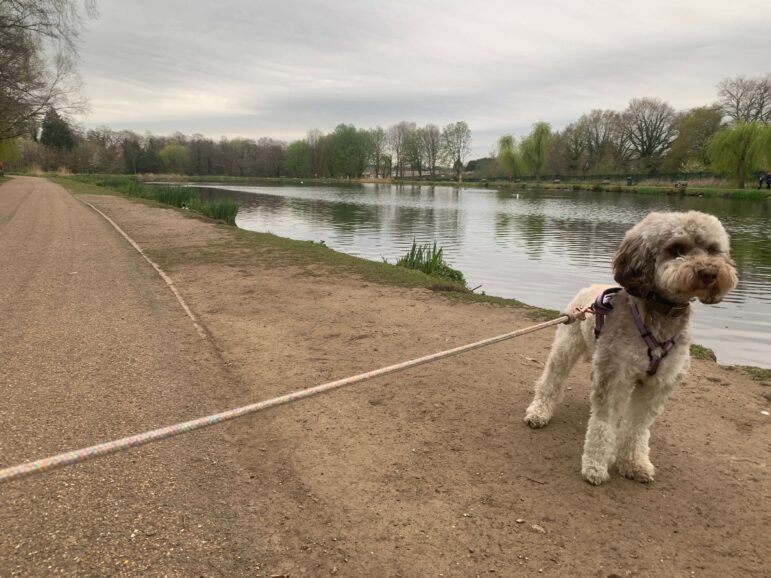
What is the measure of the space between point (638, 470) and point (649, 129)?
9824 centimetres

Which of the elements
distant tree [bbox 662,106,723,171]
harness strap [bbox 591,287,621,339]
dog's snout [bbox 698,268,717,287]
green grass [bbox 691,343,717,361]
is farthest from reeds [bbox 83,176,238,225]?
distant tree [bbox 662,106,723,171]

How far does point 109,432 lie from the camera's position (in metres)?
3.93

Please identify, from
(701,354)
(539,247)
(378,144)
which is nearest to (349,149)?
(378,144)

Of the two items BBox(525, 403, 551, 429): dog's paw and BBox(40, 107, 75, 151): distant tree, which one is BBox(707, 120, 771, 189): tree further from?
BBox(40, 107, 75, 151): distant tree

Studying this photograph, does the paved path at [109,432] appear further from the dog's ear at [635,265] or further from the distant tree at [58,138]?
the distant tree at [58,138]

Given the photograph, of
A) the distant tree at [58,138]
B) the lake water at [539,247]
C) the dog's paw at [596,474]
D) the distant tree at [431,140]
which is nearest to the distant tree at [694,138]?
the lake water at [539,247]

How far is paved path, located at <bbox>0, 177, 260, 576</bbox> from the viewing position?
106 inches

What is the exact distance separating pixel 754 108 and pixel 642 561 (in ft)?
282

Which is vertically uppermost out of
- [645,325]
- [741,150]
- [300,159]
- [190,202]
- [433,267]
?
[300,159]

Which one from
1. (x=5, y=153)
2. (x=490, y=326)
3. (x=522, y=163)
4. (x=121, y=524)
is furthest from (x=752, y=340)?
(x=522, y=163)

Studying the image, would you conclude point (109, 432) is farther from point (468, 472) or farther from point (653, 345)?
point (653, 345)

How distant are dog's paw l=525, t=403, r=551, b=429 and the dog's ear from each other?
1440 mm

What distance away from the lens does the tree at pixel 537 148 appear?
9675 centimetres

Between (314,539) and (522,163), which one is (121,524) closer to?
(314,539)
